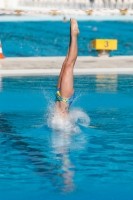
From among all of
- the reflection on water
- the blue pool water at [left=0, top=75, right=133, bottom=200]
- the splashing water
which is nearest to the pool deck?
the reflection on water

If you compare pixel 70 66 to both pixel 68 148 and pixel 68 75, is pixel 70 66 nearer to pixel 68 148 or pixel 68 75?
pixel 68 75

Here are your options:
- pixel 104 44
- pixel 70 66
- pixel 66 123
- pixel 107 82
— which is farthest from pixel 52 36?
pixel 70 66

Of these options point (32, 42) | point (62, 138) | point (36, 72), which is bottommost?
point (62, 138)

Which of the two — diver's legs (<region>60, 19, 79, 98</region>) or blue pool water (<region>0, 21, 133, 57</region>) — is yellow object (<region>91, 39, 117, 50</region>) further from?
diver's legs (<region>60, 19, 79, 98</region>)

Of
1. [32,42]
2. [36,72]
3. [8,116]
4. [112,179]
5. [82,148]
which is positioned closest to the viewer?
[112,179]

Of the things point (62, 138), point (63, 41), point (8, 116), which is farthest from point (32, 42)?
point (62, 138)

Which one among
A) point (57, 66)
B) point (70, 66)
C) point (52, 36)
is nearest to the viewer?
point (70, 66)

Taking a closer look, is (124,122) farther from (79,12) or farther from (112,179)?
(79,12)

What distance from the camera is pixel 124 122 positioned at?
9.35 meters

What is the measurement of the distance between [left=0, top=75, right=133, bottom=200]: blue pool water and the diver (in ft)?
1.43

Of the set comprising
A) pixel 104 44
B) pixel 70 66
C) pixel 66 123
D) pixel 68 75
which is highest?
pixel 104 44

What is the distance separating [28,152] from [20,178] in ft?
3.59

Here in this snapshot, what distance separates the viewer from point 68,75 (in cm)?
805

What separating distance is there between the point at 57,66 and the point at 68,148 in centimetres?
873
